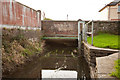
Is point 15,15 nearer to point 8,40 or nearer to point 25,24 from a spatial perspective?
point 25,24

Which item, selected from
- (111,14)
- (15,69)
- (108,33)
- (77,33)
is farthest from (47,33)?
(111,14)

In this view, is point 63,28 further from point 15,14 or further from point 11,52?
point 11,52

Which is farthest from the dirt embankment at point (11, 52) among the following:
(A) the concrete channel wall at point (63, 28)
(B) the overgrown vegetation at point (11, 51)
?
(A) the concrete channel wall at point (63, 28)

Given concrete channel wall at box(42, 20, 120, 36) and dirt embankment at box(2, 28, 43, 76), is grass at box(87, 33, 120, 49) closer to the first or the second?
concrete channel wall at box(42, 20, 120, 36)

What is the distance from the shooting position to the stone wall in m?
10.6

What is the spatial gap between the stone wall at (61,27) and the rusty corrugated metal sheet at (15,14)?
260 cm

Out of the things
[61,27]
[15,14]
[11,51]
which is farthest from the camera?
[61,27]

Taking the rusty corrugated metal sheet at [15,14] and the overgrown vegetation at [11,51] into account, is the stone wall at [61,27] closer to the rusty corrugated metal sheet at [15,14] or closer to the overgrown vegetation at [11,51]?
the rusty corrugated metal sheet at [15,14]

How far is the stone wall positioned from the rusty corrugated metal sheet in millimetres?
2599

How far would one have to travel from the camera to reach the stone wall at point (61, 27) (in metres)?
10.6

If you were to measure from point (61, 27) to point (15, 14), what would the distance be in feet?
17.2

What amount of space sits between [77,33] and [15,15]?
6.16 m

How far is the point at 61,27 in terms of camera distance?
10.6m

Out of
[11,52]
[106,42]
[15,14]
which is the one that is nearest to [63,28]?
[106,42]
